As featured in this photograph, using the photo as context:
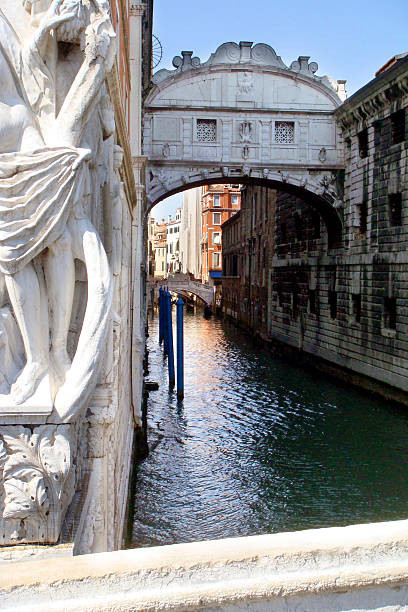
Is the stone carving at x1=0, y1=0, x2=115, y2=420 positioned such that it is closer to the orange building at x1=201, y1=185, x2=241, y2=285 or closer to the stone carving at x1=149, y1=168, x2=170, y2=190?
the stone carving at x1=149, y1=168, x2=170, y2=190

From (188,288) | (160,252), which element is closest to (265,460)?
(188,288)

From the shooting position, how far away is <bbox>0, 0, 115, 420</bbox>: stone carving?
1.93m

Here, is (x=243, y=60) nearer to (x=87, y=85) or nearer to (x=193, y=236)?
(x=87, y=85)

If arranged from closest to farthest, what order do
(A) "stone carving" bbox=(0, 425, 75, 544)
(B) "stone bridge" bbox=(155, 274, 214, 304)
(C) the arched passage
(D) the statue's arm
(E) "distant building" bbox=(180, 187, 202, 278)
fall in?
1. (A) "stone carving" bbox=(0, 425, 75, 544)
2. (D) the statue's arm
3. (C) the arched passage
4. (B) "stone bridge" bbox=(155, 274, 214, 304)
5. (E) "distant building" bbox=(180, 187, 202, 278)

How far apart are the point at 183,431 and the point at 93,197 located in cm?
686

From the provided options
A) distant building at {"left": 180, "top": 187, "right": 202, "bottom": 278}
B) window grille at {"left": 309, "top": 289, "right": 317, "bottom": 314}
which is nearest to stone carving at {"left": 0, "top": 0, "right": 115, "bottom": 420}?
window grille at {"left": 309, "top": 289, "right": 317, "bottom": 314}

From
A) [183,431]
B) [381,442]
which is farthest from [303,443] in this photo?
[183,431]

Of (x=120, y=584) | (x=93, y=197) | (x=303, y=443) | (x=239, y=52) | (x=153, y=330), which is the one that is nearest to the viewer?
(x=120, y=584)

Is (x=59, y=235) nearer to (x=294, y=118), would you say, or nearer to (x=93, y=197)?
(x=93, y=197)

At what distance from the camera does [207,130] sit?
42.8ft

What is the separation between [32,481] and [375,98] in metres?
11.3

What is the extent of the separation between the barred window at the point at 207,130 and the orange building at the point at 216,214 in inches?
1084

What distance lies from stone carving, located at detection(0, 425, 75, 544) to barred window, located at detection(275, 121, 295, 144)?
12104mm

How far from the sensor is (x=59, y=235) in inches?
78.7
